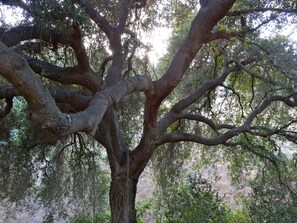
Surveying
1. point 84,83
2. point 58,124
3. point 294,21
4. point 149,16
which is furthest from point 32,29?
point 294,21

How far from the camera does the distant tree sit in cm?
369

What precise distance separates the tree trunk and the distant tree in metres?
0.01

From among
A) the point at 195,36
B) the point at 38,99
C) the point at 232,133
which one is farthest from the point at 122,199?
the point at 38,99

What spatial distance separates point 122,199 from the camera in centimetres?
498

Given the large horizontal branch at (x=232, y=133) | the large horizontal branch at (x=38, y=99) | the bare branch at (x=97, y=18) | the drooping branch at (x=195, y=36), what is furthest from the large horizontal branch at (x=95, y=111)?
the large horizontal branch at (x=232, y=133)

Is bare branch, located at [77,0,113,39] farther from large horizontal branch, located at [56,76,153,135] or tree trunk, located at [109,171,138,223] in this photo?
tree trunk, located at [109,171,138,223]

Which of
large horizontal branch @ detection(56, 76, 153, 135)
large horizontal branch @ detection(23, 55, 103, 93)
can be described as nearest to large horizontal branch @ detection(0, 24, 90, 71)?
large horizontal branch @ detection(23, 55, 103, 93)

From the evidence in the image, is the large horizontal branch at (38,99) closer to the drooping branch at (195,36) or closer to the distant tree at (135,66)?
the distant tree at (135,66)

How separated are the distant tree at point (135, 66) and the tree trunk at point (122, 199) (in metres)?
0.01

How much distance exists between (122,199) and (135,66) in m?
2.67

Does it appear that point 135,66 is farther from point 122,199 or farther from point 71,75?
point 122,199

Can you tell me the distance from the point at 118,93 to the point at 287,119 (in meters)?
4.04

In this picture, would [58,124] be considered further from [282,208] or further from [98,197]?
[98,197]

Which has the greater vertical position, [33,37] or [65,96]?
[33,37]
